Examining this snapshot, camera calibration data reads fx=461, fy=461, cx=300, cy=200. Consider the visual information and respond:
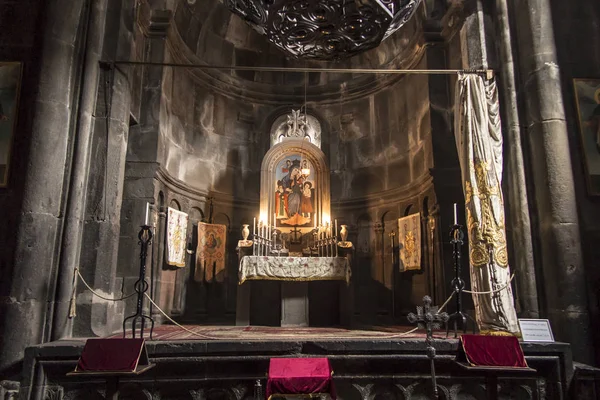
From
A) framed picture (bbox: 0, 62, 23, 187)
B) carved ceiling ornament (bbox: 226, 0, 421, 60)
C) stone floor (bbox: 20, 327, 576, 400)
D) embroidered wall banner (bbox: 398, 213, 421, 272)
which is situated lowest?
stone floor (bbox: 20, 327, 576, 400)

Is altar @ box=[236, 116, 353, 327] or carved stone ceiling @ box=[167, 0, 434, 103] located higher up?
carved stone ceiling @ box=[167, 0, 434, 103]

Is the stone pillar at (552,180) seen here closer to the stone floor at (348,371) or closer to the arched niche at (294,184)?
the stone floor at (348,371)

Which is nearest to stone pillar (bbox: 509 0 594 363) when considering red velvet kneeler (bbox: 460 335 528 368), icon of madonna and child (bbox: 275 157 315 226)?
red velvet kneeler (bbox: 460 335 528 368)

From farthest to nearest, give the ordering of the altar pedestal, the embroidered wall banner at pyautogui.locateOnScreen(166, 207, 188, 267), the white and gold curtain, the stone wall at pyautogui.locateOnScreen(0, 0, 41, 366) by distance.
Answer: the embroidered wall banner at pyautogui.locateOnScreen(166, 207, 188, 267), the altar pedestal, the white and gold curtain, the stone wall at pyautogui.locateOnScreen(0, 0, 41, 366)

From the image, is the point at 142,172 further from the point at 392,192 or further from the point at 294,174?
the point at 392,192

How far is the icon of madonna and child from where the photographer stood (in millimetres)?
11000

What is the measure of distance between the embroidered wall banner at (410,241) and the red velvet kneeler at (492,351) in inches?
194

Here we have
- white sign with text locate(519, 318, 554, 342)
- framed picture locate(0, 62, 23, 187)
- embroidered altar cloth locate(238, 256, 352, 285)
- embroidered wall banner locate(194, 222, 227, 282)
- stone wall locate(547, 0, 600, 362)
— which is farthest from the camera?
embroidered wall banner locate(194, 222, 227, 282)

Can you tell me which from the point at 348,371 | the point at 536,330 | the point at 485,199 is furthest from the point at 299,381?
the point at 485,199

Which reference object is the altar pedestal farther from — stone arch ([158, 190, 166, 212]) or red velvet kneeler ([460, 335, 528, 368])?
red velvet kneeler ([460, 335, 528, 368])

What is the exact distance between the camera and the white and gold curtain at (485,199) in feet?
20.6

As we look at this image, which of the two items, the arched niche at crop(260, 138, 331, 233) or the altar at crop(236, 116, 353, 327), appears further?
the arched niche at crop(260, 138, 331, 233)

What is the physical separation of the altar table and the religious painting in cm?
435

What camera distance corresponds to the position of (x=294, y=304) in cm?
912
